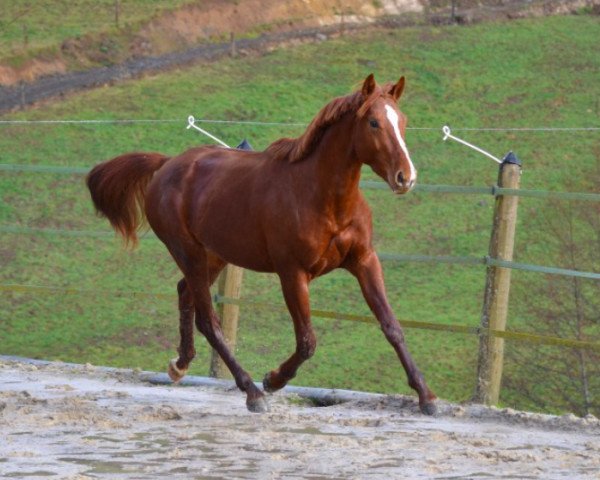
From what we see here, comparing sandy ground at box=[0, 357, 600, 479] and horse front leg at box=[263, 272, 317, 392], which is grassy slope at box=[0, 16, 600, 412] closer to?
sandy ground at box=[0, 357, 600, 479]

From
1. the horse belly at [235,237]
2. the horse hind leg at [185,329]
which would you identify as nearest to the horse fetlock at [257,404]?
the horse belly at [235,237]

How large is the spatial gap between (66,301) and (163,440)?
14.2 meters

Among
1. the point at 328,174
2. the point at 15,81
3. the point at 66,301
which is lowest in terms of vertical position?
the point at 66,301

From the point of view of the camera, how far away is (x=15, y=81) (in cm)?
2898

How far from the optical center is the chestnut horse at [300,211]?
23.2 feet

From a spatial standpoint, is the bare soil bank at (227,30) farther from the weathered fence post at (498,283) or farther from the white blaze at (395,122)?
the white blaze at (395,122)

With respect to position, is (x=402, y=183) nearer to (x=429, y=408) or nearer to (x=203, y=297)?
(x=429, y=408)

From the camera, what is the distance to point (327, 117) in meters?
7.25

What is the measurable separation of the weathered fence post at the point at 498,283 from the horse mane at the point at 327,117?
1.63 m

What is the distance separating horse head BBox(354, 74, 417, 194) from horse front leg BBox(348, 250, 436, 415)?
58 centimetres

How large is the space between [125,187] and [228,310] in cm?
114

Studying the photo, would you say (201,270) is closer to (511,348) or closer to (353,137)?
(353,137)

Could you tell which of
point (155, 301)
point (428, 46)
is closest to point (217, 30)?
point (428, 46)

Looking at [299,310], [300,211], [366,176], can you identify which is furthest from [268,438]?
[366,176]
